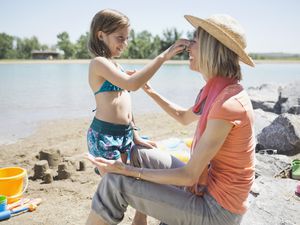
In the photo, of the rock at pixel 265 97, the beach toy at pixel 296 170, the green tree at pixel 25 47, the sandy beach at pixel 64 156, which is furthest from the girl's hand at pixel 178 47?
the green tree at pixel 25 47

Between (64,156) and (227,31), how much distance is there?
421 cm

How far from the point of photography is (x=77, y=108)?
11055mm

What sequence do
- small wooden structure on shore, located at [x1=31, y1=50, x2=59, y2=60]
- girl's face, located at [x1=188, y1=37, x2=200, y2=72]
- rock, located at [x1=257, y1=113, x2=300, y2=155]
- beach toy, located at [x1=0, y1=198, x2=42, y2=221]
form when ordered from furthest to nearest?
small wooden structure on shore, located at [x1=31, y1=50, x2=59, y2=60] < rock, located at [x1=257, y1=113, x2=300, y2=155] < beach toy, located at [x1=0, y1=198, x2=42, y2=221] < girl's face, located at [x1=188, y1=37, x2=200, y2=72]

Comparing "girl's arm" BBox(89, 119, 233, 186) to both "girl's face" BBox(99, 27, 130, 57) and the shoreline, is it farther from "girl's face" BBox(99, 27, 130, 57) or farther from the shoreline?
the shoreline

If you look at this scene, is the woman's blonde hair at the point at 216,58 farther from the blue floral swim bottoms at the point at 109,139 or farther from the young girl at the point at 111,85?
the blue floral swim bottoms at the point at 109,139

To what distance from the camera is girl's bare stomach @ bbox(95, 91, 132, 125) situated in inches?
123

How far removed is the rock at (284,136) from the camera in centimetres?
504

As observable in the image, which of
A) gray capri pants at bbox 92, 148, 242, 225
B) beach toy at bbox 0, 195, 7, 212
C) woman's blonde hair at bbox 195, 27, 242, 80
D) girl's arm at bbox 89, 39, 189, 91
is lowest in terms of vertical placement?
beach toy at bbox 0, 195, 7, 212

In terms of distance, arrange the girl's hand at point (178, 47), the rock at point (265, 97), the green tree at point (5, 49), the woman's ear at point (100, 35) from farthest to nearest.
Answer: the green tree at point (5, 49)
the rock at point (265, 97)
the woman's ear at point (100, 35)
the girl's hand at point (178, 47)

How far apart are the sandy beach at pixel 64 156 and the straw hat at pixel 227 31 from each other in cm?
187

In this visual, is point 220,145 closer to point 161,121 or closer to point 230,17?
point 230,17

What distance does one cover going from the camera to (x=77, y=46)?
7600 centimetres

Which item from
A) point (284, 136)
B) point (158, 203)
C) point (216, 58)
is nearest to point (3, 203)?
point (158, 203)

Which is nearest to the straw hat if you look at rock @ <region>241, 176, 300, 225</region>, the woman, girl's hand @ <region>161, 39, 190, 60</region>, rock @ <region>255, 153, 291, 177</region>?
the woman
